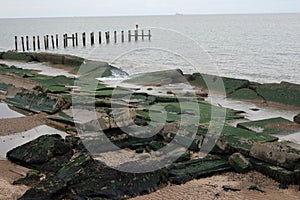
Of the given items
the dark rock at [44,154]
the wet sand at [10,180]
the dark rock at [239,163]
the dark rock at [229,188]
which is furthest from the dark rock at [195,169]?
the wet sand at [10,180]

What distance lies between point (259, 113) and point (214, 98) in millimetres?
3841

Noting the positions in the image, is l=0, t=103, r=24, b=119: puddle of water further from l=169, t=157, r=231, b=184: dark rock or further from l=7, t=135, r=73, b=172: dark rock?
l=169, t=157, r=231, b=184: dark rock

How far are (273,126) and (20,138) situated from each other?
30.5ft

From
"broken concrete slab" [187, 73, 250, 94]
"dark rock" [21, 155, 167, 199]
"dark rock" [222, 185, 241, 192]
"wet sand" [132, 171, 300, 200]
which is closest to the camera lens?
"dark rock" [21, 155, 167, 199]

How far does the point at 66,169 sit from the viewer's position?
9898mm

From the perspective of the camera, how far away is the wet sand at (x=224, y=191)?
912 centimetres

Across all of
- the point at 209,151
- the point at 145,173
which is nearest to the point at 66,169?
the point at 145,173

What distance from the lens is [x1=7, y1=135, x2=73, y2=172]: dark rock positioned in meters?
10.7

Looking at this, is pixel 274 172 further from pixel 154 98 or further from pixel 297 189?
pixel 154 98

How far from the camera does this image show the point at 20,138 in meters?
13.8

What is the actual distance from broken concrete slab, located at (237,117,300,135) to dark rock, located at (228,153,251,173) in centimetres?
372

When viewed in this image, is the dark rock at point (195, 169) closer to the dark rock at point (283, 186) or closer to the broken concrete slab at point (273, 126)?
the dark rock at point (283, 186)

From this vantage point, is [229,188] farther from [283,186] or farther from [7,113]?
[7,113]

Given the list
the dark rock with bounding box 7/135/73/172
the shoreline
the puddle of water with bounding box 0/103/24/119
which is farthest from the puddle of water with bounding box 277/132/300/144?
the puddle of water with bounding box 0/103/24/119
